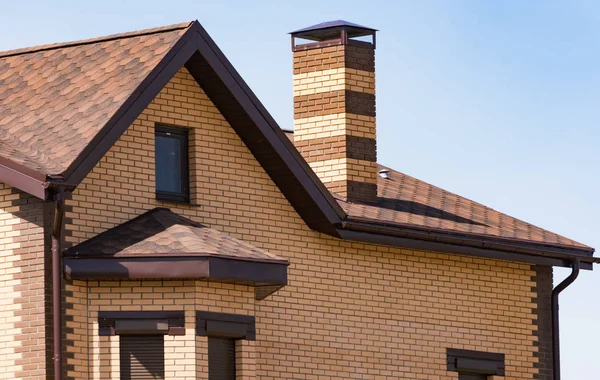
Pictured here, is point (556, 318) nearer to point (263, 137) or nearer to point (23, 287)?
point (263, 137)

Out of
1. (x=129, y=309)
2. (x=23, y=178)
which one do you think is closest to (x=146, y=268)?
(x=129, y=309)

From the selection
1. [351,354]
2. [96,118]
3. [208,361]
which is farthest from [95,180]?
[351,354]

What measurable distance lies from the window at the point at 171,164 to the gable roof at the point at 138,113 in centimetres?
72

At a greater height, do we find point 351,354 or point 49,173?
point 49,173

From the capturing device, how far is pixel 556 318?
26.7 meters

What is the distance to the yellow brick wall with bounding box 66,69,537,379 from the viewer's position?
21.9 meters

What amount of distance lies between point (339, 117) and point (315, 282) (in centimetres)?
326

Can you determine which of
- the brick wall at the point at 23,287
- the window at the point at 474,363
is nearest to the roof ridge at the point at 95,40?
the brick wall at the point at 23,287

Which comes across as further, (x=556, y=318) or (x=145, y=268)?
(x=556, y=318)

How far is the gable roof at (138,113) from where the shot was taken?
824 inches

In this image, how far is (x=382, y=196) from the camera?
2631 centimetres

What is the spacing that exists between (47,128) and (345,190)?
545 cm

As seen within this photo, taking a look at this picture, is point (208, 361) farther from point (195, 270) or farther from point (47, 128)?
point (47, 128)

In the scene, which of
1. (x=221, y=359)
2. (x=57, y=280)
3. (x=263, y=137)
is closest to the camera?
(x=57, y=280)
